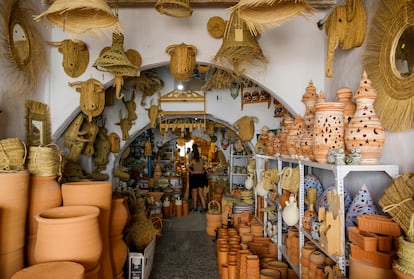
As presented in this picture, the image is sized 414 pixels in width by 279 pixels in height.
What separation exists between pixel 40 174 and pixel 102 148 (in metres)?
3.62

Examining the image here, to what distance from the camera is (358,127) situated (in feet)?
6.43

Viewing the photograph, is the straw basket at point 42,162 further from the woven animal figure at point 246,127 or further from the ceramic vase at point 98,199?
the woven animal figure at point 246,127

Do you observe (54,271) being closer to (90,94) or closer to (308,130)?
(308,130)

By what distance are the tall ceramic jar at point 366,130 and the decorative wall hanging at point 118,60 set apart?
6.29 feet

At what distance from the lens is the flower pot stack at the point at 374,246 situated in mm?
1616

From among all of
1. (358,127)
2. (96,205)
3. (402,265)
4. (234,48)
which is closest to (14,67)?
(96,205)

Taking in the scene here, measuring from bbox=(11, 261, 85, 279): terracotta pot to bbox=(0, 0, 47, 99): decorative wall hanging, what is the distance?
1.65 metres

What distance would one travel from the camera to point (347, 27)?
248cm

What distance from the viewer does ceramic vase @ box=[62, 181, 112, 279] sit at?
7.25 feet

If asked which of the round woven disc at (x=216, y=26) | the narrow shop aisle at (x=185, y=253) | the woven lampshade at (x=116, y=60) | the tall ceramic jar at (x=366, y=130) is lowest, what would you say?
the narrow shop aisle at (x=185, y=253)

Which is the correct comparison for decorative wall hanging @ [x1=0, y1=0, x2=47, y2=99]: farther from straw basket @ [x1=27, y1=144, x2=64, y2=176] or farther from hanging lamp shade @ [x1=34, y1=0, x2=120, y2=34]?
straw basket @ [x1=27, y1=144, x2=64, y2=176]

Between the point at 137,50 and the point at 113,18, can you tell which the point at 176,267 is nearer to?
the point at 137,50

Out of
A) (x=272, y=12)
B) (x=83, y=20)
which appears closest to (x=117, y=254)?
(x=83, y=20)

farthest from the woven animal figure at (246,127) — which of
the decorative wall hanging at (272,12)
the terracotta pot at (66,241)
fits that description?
the terracotta pot at (66,241)
